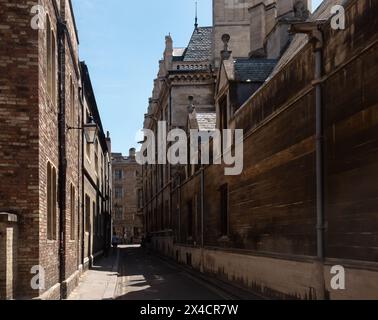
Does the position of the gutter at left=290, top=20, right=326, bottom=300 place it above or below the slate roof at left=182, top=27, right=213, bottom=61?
below

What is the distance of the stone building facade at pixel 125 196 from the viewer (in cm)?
8996

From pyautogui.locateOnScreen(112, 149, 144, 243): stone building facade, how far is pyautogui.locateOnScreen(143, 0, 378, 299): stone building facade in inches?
2586

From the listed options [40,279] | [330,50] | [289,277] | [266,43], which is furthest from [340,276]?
[266,43]

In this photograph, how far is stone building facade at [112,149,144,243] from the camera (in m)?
90.0

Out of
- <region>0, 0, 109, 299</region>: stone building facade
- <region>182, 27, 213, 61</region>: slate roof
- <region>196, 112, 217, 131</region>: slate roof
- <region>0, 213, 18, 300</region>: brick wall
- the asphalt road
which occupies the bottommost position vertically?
the asphalt road

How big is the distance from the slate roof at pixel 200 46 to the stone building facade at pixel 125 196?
40.7 metres

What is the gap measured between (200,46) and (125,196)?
46.9 meters

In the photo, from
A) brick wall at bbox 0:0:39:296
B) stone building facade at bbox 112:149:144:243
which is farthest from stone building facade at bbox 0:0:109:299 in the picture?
stone building facade at bbox 112:149:144:243

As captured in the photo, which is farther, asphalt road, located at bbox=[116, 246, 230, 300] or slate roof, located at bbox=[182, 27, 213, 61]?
slate roof, located at bbox=[182, 27, 213, 61]

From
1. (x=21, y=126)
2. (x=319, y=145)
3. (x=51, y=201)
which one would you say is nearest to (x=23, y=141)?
(x=21, y=126)

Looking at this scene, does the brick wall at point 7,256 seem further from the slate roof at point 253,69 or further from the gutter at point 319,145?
the slate roof at point 253,69

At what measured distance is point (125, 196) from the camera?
301ft

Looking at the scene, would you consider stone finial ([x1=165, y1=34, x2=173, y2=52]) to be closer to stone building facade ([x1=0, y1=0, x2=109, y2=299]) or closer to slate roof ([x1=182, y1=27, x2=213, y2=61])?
slate roof ([x1=182, y1=27, x2=213, y2=61])

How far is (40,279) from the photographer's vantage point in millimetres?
9555
